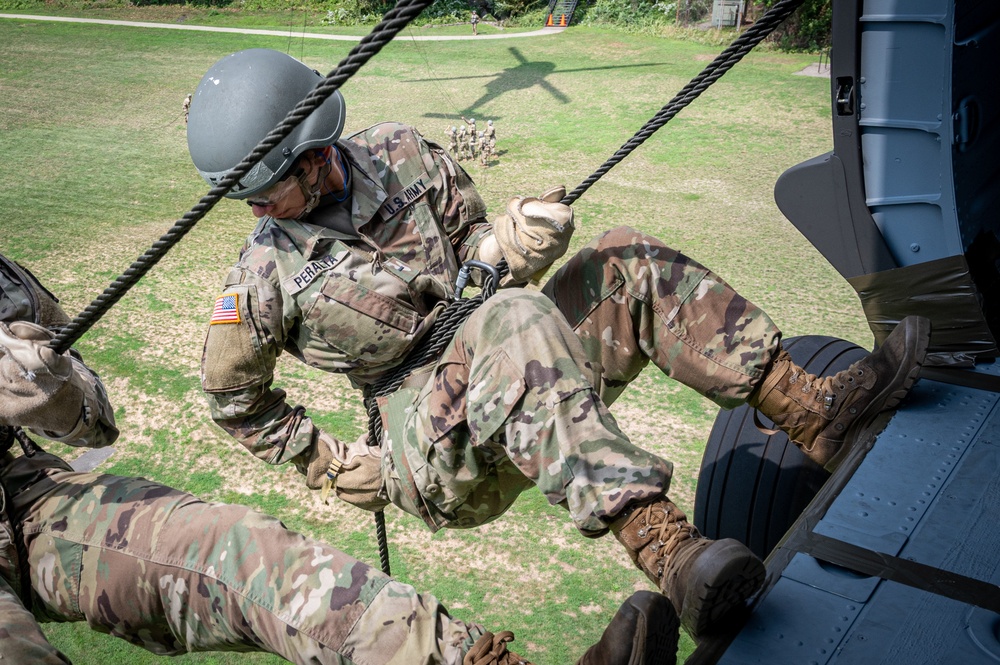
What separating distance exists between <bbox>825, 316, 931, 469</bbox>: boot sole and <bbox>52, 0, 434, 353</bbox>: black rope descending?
1595mm

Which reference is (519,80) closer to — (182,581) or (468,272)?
(468,272)

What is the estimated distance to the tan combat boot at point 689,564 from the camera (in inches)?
74.2

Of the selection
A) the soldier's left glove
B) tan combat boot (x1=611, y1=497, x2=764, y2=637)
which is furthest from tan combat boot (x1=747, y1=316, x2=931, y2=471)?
the soldier's left glove

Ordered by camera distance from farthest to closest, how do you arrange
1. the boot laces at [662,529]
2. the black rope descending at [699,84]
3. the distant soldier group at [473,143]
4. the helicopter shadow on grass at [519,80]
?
the helicopter shadow on grass at [519,80] → the distant soldier group at [473,143] → the black rope descending at [699,84] → the boot laces at [662,529]

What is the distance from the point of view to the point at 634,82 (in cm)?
1185

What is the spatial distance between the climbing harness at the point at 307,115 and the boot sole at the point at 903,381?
0.87 meters

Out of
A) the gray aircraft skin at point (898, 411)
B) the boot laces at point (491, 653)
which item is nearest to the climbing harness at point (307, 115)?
the gray aircraft skin at point (898, 411)

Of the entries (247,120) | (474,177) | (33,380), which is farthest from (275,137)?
(474,177)

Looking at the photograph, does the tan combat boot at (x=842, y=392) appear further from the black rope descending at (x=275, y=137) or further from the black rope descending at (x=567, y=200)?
the black rope descending at (x=275, y=137)

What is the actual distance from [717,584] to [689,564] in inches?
4.2

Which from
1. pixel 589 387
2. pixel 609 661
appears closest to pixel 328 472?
pixel 589 387

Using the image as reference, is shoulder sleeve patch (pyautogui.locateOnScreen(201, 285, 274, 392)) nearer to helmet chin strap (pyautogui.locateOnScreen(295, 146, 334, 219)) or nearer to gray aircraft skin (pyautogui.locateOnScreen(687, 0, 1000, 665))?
helmet chin strap (pyautogui.locateOnScreen(295, 146, 334, 219))

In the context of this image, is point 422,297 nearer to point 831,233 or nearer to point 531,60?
point 831,233

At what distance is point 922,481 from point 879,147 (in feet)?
3.94
